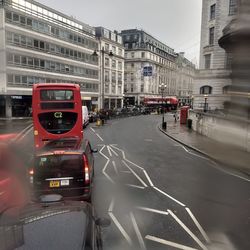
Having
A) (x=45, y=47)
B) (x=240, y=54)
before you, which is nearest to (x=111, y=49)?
(x=45, y=47)

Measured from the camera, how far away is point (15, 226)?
358 centimetres

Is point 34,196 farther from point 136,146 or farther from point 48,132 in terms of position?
point 136,146

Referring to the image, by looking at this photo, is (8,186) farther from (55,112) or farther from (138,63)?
(138,63)

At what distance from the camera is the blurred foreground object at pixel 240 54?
2.37m

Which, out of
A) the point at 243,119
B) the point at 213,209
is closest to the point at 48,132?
the point at 213,209

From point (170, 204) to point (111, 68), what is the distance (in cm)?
6902

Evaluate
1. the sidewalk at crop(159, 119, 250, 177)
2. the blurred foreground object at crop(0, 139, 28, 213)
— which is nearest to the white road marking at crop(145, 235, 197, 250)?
the sidewalk at crop(159, 119, 250, 177)

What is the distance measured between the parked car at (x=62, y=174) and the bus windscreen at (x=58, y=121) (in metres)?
7.48

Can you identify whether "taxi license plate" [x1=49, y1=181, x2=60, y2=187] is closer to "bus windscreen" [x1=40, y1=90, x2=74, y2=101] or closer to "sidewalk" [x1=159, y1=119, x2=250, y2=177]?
"sidewalk" [x1=159, y1=119, x2=250, y2=177]

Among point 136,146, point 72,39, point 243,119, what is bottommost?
point 136,146

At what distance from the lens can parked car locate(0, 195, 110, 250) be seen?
10.6ft

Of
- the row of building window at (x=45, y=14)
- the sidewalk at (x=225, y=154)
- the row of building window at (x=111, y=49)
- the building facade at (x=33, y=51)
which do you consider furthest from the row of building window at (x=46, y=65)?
the sidewalk at (x=225, y=154)

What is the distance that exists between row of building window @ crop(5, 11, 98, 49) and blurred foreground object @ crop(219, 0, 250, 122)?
143 feet

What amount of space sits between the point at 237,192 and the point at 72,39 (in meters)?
51.0
